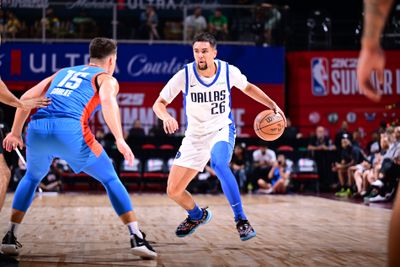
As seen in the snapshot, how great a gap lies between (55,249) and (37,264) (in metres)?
0.93

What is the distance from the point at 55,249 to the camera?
5.63 meters

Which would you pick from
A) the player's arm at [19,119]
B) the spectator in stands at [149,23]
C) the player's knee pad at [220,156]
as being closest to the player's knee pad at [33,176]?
the player's arm at [19,119]

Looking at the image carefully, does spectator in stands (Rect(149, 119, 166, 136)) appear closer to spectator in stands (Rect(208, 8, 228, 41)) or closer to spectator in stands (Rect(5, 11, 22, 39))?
spectator in stands (Rect(208, 8, 228, 41))

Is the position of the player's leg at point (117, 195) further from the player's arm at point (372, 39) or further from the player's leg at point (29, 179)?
the player's arm at point (372, 39)

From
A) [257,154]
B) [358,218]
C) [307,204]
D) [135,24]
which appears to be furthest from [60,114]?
[135,24]

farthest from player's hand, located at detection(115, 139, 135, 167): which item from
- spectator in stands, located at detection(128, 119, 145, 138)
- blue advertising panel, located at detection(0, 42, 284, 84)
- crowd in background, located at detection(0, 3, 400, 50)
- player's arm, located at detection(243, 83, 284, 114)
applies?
blue advertising panel, located at detection(0, 42, 284, 84)

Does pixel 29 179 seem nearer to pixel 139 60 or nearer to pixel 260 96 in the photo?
pixel 260 96

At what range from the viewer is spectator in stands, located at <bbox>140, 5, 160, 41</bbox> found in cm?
1817

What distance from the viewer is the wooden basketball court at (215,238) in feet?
16.5

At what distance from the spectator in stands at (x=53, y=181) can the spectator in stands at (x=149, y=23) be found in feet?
15.4

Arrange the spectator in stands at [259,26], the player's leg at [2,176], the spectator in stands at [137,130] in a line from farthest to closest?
the spectator in stands at [259,26] < the spectator in stands at [137,130] < the player's leg at [2,176]

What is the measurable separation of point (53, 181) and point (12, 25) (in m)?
4.70

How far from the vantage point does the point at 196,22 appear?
59.4 ft

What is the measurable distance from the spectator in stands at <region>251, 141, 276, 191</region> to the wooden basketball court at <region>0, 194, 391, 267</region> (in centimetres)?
466
